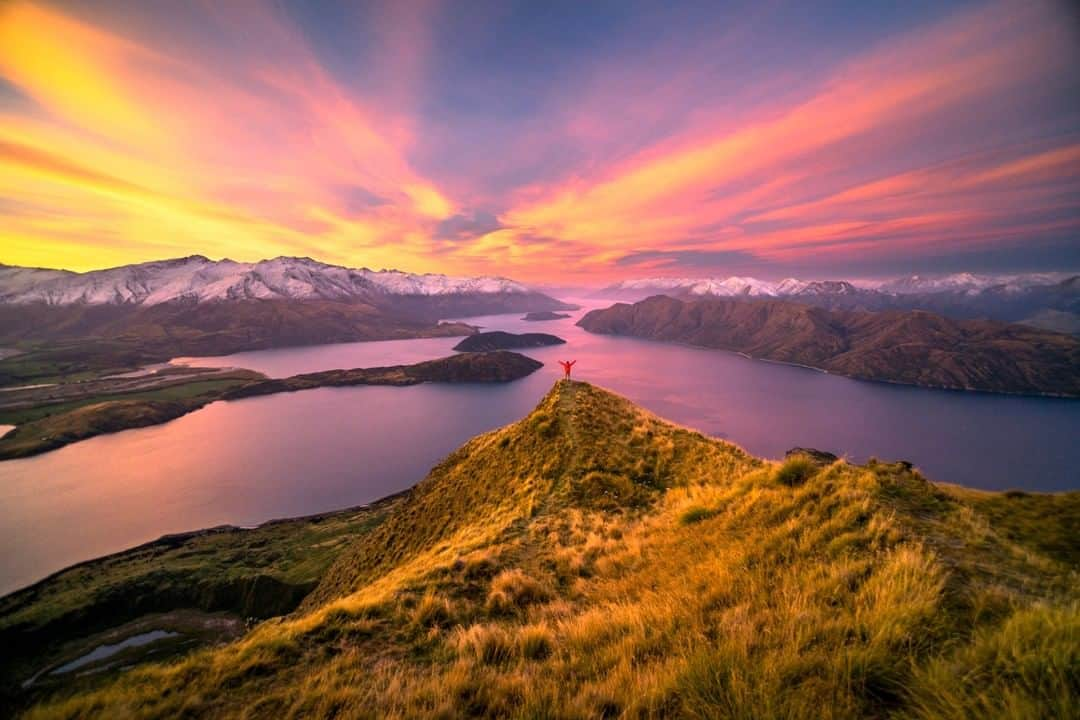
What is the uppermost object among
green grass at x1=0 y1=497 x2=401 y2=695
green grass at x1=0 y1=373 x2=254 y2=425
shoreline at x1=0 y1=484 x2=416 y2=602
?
green grass at x1=0 y1=373 x2=254 y2=425

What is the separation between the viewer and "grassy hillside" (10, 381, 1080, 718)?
352 centimetres

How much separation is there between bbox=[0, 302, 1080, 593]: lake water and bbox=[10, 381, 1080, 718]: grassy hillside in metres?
110

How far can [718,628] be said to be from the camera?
486cm

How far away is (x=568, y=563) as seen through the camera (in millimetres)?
10023

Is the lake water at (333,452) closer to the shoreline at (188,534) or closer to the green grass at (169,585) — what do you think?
the shoreline at (188,534)

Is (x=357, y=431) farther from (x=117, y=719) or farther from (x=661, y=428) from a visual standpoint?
(x=117, y=719)

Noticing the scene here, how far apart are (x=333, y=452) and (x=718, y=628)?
15135cm

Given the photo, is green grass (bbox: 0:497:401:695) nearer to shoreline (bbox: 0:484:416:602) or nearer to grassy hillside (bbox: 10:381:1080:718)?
shoreline (bbox: 0:484:416:602)

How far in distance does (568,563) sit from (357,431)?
530ft

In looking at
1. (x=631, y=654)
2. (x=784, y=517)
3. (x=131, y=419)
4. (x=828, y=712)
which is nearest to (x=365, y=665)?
(x=631, y=654)

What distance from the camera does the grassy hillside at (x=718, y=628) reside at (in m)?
3.52

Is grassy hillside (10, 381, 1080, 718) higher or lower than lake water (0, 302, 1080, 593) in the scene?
higher

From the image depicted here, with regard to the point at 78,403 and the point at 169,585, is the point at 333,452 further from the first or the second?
the point at 78,403

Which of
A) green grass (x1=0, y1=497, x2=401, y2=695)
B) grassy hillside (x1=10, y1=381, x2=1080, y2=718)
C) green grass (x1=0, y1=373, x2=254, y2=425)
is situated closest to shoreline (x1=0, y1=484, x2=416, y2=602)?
green grass (x1=0, y1=497, x2=401, y2=695)
